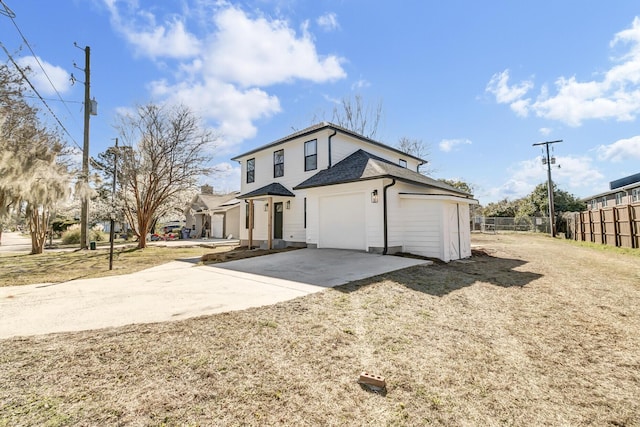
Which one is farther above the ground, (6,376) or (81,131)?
(81,131)

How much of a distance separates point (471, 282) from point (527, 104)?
10890 millimetres

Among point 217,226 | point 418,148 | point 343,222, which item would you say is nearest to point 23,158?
point 343,222

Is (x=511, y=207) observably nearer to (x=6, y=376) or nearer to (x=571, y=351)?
(x=571, y=351)

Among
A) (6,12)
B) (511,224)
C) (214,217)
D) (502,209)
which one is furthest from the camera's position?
(502,209)

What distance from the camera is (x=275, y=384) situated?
8.12 feet

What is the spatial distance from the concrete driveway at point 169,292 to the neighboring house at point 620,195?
30090 mm

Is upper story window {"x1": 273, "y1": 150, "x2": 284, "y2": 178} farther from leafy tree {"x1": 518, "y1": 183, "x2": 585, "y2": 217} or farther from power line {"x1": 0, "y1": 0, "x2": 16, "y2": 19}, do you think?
leafy tree {"x1": 518, "y1": 183, "x2": 585, "y2": 217}

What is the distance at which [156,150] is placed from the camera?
15555 mm

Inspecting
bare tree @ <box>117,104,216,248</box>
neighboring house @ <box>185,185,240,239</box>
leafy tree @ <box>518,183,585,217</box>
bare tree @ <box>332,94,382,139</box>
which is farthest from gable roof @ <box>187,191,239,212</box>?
leafy tree @ <box>518,183,585,217</box>

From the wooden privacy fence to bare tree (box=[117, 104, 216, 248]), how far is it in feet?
69.9

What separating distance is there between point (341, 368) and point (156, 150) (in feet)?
54.1

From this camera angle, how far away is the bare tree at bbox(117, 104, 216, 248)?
15.5 m

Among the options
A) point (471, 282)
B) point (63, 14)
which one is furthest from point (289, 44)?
point (471, 282)

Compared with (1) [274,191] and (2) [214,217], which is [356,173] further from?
(2) [214,217]
